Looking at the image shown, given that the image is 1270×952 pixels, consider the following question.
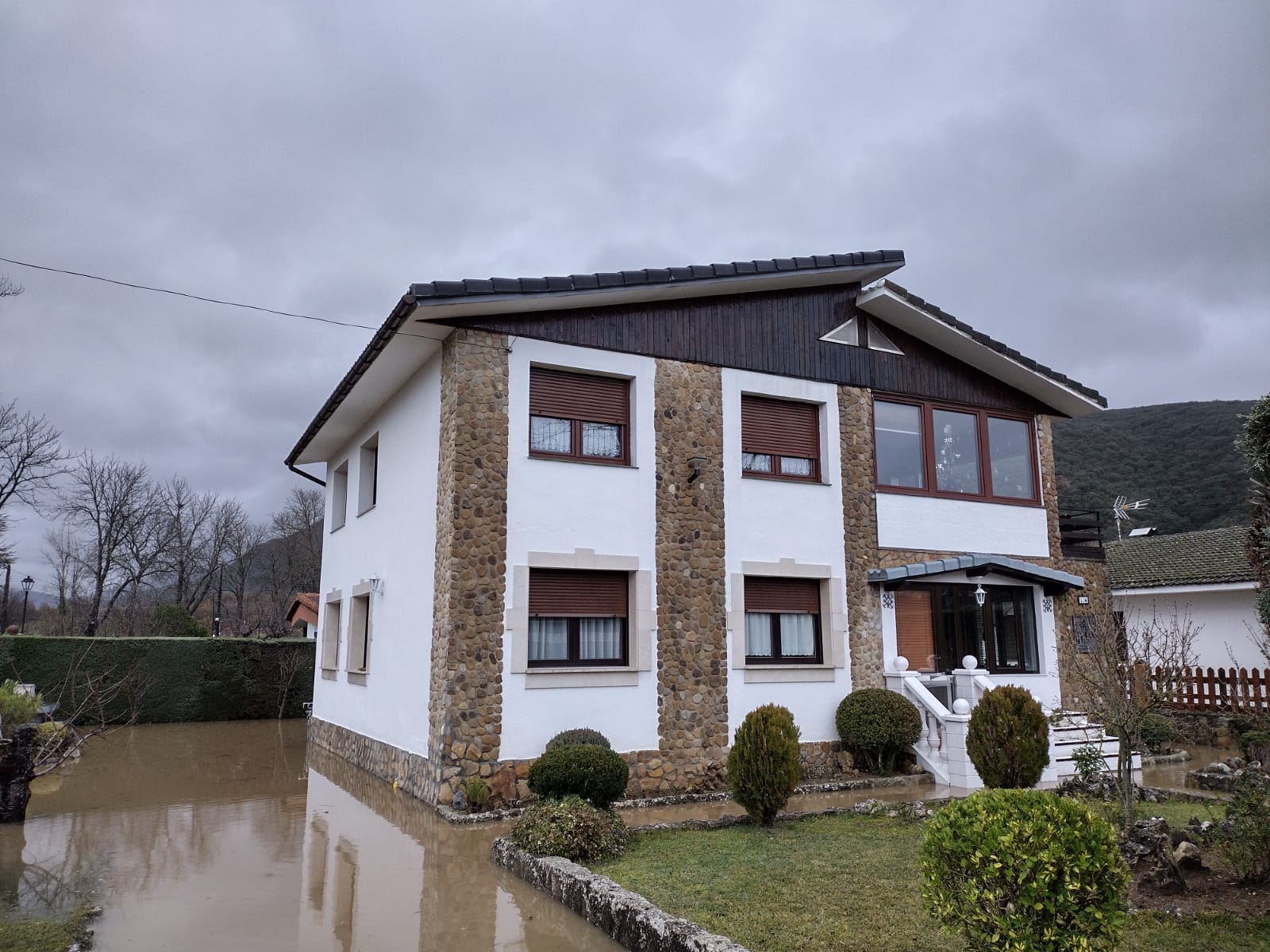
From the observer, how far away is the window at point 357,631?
1482 centimetres

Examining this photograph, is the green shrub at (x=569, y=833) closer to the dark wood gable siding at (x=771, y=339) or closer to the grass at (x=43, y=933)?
the grass at (x=43, y=933)

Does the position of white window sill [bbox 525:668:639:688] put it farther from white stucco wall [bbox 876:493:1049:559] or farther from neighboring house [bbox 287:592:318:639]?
neighboring house [bbox 287:592:318:639]

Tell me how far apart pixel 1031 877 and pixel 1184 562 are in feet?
65.9

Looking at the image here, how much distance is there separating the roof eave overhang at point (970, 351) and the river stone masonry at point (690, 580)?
3.44m

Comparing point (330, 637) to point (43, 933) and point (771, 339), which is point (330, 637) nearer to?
point (771, 339)

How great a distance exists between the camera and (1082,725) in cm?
1291

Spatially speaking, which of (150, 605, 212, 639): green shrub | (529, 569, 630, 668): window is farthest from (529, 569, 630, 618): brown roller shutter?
(150, 605, 212, 639): green shrub

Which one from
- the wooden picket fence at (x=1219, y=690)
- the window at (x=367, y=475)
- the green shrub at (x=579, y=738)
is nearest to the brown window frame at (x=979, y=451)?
the wooden picket fence at (x=1219, y=690)

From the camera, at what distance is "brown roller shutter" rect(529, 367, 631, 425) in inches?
453

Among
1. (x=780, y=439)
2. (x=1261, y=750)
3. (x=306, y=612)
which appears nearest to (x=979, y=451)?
(x=780, y=439)

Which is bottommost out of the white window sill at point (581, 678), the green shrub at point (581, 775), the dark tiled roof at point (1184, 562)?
the green shrub at point (581, 775)

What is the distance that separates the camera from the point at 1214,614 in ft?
63.5

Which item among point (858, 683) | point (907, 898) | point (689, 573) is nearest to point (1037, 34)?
point (689, 573)

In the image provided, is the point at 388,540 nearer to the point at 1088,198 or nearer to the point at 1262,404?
the point at 1262,404
